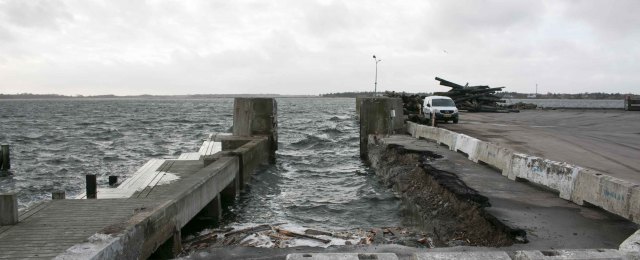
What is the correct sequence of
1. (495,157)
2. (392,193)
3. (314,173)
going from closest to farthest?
(495,157) < (392,193) < (314,173)

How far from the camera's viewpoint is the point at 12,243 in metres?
6.59

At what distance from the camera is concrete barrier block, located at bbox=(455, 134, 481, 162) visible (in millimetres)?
12938

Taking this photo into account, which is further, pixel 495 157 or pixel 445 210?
pixel 495 157

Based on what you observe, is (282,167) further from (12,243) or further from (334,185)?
(12,243)

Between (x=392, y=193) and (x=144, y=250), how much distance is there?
8.33 meters

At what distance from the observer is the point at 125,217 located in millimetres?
7594

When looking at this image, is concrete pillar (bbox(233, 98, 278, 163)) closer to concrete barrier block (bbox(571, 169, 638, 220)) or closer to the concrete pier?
the concrete pier

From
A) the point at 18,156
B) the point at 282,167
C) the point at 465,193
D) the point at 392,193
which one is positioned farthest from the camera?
the point at 18,156

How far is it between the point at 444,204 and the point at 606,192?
2.80m

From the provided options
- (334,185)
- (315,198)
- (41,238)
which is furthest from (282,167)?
(41,238)

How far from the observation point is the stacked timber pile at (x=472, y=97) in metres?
43.8

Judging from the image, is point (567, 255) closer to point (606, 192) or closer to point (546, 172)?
point (606, 192)

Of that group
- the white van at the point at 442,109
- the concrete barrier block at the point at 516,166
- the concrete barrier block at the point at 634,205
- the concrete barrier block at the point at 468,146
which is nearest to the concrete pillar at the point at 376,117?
the white van at the point at 442,109

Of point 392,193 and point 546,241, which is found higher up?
point 546,241
